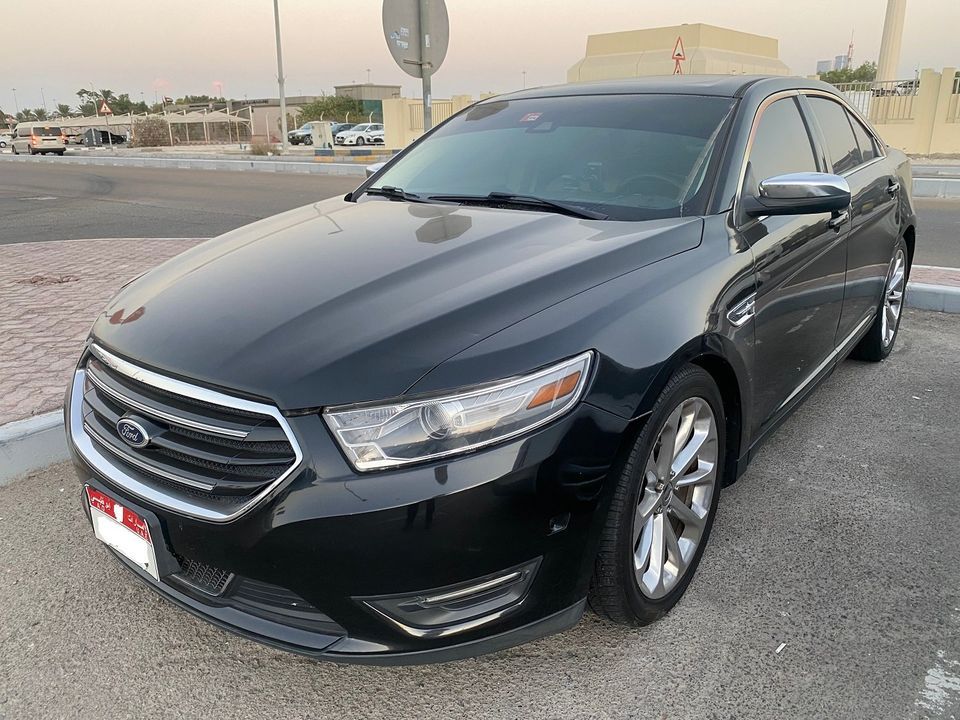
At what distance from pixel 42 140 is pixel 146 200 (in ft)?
106

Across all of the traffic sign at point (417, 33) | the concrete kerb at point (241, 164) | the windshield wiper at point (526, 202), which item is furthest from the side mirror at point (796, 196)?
the concrete kerb at point (241, 164)

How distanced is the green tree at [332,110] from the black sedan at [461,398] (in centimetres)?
7084

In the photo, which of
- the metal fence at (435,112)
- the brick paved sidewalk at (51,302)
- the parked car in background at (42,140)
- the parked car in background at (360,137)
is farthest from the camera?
the parked car in background at (360,137)

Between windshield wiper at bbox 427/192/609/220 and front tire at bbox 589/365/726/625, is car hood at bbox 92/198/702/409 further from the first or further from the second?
front tire at bbox 589/365/726/625

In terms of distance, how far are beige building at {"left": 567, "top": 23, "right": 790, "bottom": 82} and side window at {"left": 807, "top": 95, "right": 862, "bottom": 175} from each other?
27781 mm

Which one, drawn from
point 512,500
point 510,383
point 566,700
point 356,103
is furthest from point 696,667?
point 356,103

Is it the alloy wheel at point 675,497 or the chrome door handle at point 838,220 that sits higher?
the chrome door handle at point 838,220

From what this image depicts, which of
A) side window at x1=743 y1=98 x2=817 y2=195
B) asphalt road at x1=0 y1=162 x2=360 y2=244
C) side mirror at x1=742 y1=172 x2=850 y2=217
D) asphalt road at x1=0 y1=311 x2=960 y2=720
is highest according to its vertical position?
side window at x1=743 y1=98 x2=817 y2=195

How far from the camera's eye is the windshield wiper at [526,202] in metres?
2.81

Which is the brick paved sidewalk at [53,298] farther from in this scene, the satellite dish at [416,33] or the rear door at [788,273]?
the rear door at [788,273]

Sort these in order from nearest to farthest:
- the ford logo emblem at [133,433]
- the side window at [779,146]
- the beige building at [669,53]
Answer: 1. the ford logo emblem at [133,433]
2. the side window at [779,146]
3. the beige building at [669,53]

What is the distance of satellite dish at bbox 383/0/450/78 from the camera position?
7.05 meters

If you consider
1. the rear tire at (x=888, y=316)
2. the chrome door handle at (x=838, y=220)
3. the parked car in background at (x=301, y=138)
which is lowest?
the parked car in background at (x=301, y=138)

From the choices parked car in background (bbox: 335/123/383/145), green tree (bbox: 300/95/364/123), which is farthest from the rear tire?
green tree (bbox: 300/95/364/123)
